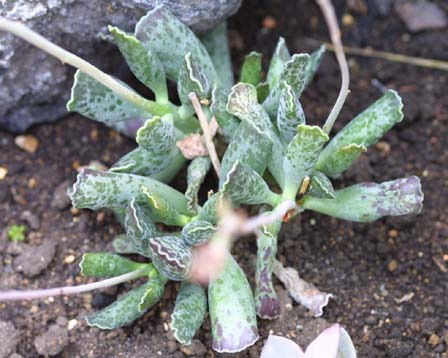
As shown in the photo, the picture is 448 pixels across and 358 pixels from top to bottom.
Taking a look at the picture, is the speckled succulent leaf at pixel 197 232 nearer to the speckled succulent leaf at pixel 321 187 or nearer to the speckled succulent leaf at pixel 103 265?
the speckled succulent leaf at pixel 103 265

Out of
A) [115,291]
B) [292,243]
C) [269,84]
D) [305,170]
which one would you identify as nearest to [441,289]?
[292,243]

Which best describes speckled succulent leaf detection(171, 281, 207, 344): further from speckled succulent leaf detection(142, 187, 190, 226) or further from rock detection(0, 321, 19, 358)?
rock detection(0, 321, 19, 358)

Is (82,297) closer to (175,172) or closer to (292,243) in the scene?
(175,172)

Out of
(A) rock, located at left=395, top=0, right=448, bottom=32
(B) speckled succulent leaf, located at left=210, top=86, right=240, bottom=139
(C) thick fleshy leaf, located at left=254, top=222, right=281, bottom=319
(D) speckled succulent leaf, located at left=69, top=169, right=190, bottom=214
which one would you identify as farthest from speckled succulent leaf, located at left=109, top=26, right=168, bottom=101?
(A) rock, located at left=395, top=0, right=448, bottom=32

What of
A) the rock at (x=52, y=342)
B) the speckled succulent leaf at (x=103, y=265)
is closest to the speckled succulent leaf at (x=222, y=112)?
the speckled succulent leaf at (x=103, y=265)

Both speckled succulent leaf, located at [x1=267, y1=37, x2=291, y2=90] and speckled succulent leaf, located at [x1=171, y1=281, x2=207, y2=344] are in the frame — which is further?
speckled succulent leaf, located at [x1=267, y1=37, x2=291, y2=90]

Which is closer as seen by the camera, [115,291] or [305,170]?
[305,170]

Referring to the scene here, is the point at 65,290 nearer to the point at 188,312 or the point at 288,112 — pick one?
the point at 188,312
